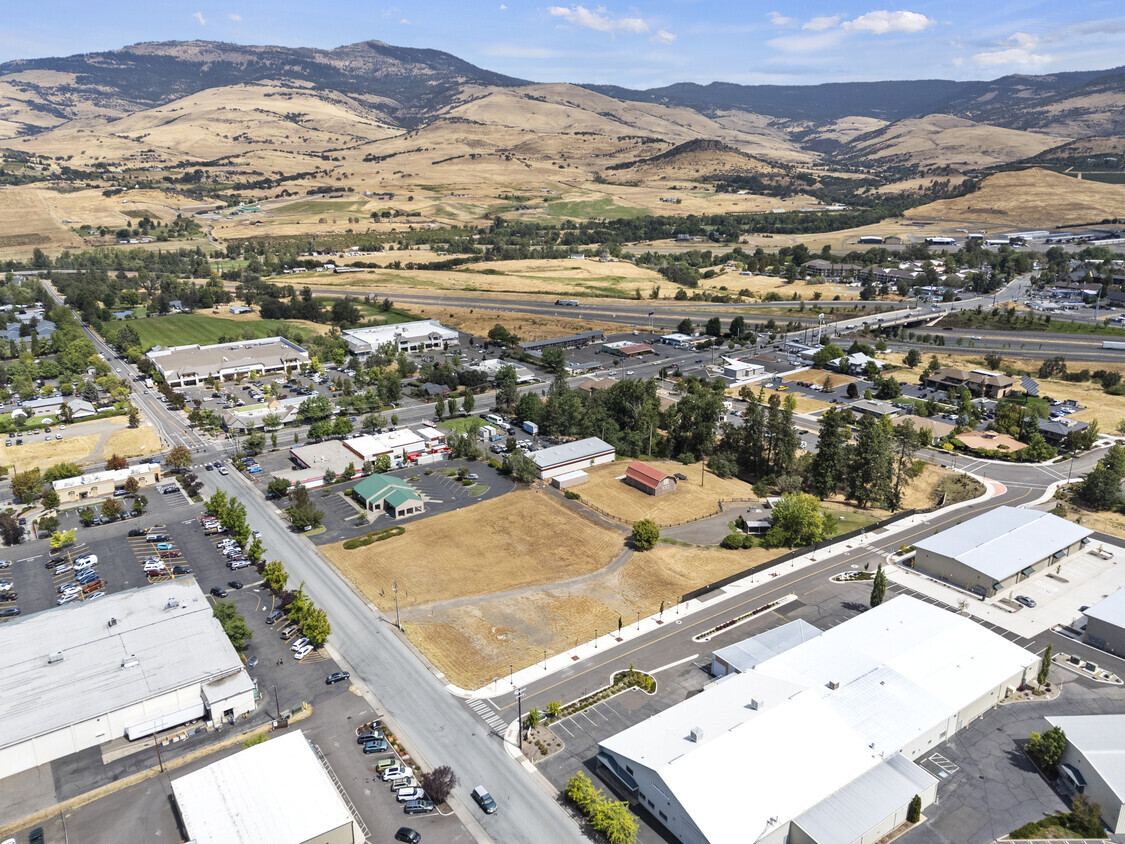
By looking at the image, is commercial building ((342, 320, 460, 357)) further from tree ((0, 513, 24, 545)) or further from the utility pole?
the utility pole

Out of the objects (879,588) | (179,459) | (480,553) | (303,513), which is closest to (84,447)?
(179,459)

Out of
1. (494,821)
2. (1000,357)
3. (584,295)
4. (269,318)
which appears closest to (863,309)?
(1000,357)

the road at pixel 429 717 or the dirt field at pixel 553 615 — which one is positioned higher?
the dirt field at pixel 553 615

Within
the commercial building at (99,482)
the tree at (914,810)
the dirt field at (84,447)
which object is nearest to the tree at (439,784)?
the tree at (914,810)

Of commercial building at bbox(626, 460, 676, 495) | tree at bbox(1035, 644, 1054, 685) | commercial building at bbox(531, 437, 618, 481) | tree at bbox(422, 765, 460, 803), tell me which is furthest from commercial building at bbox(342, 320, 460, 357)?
tree at bbox(1035, 644, 1054, 685)

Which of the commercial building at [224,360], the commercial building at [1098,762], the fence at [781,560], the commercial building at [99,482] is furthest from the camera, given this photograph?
the commercial building at [224,360]

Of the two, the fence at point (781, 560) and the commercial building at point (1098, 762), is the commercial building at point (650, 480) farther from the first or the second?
the commercial building at point (1098, 762)
